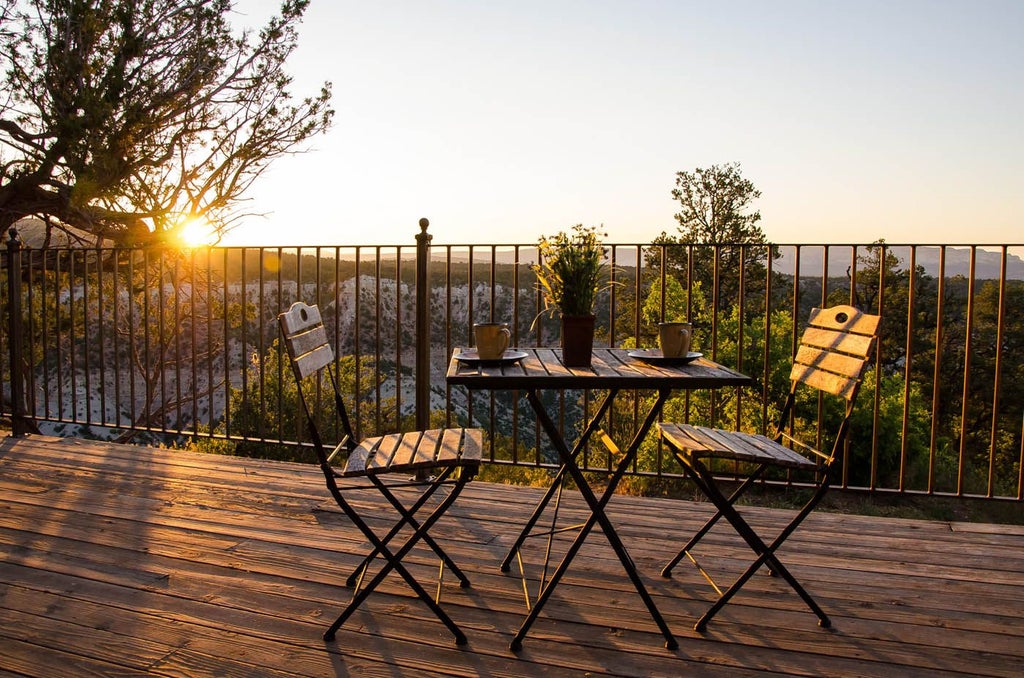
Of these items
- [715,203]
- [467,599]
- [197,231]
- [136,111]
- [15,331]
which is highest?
[715,203]

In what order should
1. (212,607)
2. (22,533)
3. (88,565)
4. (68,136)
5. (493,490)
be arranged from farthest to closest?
(68,136), (493,490), (22,533), (88,565), (212,607)

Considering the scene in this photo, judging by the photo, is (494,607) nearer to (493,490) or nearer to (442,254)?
(493,490)

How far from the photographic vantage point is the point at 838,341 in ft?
6.90

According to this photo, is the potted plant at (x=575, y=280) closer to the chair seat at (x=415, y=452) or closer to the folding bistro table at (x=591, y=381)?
the folding bistro table at (x=591, y=381)

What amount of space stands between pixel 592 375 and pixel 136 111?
914 centimetres

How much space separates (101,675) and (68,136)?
869cm

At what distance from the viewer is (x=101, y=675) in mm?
1635

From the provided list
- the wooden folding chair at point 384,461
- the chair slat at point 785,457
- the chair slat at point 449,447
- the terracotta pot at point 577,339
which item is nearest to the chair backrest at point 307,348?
Answer: the wooden folding chair at point 384,461

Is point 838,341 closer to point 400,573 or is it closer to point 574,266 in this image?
point 574,266

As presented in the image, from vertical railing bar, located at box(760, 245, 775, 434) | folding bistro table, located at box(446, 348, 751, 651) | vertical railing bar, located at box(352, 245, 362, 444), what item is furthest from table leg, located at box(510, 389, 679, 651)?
vertical railing bar, located at box(352, 245, 362, 444)

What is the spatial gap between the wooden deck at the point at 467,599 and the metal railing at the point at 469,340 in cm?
42

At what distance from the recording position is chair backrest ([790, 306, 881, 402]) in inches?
76.5

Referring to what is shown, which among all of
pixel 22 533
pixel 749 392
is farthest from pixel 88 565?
pixel 749 392

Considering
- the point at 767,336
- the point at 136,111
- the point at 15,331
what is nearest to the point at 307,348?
the point at 767,336
